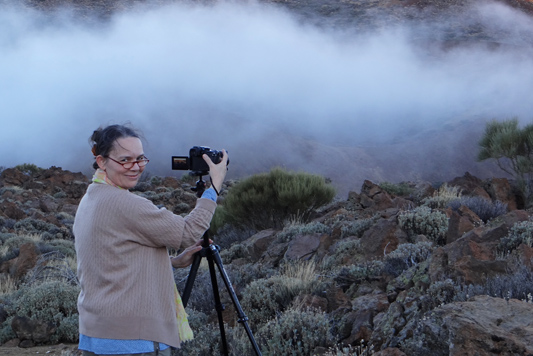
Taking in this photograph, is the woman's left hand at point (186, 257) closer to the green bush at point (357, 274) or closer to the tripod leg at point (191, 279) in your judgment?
the tripod leg at point (191, 279)

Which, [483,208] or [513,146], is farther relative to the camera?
[513,146]

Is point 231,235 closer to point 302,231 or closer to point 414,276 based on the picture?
point 302,231

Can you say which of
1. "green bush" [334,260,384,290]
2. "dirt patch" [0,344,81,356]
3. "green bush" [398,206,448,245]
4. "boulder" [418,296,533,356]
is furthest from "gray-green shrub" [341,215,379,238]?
"boulder" [418,296,533,356]

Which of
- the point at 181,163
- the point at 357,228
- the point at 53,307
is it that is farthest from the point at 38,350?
the point at 357,228

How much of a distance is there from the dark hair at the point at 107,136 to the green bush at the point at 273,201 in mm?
8132

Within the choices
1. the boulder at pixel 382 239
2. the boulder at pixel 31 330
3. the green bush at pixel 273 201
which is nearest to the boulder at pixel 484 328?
the boulder at pixel 382 239

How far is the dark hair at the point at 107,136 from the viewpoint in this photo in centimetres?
254

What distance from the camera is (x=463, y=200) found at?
26.5ft

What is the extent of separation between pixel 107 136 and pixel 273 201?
8640 mm

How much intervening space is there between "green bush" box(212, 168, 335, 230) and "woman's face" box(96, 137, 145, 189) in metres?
8.16

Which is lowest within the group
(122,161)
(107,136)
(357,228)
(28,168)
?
(28,168)

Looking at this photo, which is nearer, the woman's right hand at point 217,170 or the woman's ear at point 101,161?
the woman's ear at point 101,161

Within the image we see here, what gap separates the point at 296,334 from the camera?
433 centimetres

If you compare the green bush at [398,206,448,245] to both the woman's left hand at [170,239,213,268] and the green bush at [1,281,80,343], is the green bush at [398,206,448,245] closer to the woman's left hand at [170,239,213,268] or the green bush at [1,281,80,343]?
the green bush at [1,281,80,343]
